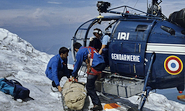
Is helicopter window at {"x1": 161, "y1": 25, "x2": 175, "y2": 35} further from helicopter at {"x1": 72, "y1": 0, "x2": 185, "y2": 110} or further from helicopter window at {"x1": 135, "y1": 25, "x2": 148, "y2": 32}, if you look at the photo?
helicopter window at {"x1": 135, "y1": 25, "x2": 148, "y2": 32}

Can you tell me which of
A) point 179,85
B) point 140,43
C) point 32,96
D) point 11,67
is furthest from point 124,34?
point 11,67

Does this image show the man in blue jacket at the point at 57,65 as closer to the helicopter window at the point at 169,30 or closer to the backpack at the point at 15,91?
the backpack at the point at 15,91

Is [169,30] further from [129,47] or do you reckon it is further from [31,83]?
[31,83]

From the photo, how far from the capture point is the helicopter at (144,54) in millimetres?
5801

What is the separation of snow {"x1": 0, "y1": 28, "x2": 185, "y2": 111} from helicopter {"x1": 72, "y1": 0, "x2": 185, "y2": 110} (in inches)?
34.1

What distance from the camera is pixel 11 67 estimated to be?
10289 mm

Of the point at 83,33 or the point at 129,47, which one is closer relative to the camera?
the point at 129,47

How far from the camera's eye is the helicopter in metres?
5.80

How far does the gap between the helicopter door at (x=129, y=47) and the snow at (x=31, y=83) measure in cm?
133

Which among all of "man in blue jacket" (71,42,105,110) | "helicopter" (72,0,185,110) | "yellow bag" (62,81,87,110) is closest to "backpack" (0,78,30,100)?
"yellow bag" (62,81,87,110)

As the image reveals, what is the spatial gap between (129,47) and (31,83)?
4.71 m

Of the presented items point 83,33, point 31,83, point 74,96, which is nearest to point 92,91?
point 74,96

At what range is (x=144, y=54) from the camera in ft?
19.7

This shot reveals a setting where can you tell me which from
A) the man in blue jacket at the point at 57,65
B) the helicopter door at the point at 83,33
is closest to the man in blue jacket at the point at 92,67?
the man in blue jacket at the point at 57,65
